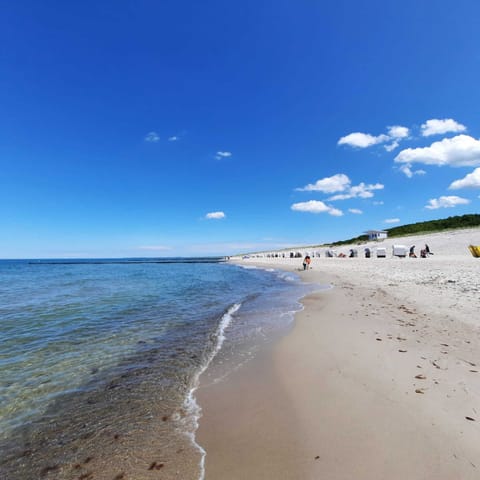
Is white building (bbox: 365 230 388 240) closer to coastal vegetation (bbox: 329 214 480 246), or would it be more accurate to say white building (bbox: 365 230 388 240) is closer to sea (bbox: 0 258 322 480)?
coastal vegetation (bbox: 329 214 480 246)

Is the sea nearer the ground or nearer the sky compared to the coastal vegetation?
nearer the ground

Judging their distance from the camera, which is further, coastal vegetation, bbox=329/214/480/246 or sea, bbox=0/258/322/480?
coastal vegetation, bbox=329/214/480/246

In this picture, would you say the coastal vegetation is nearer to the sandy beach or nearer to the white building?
the white building

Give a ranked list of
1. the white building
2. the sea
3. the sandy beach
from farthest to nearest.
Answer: the white building, the sea, the sandy beach

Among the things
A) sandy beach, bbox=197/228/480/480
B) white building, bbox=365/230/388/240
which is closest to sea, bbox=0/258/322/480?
sandy beach, bbox=197/228/480/480

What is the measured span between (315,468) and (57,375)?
5.74 meters

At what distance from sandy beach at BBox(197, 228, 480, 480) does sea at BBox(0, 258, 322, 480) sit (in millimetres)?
484

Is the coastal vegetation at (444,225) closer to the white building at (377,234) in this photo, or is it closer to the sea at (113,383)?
the white building at (377,234)

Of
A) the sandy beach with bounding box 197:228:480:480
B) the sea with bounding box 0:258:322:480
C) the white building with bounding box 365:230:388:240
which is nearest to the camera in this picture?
the sandy beach with bounding box 197:228:480:480

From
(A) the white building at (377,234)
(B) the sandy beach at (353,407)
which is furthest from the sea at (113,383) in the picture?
(A) the white building at (377,234)

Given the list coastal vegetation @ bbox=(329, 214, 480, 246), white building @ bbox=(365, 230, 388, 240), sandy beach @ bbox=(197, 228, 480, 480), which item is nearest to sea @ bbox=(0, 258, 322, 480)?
sandy beach @ bbox=(197, 228, 480, 480)

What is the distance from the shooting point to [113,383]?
5.54 meters

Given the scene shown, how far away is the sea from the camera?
335 cm

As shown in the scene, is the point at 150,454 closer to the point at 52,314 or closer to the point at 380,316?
the point at 380,316
